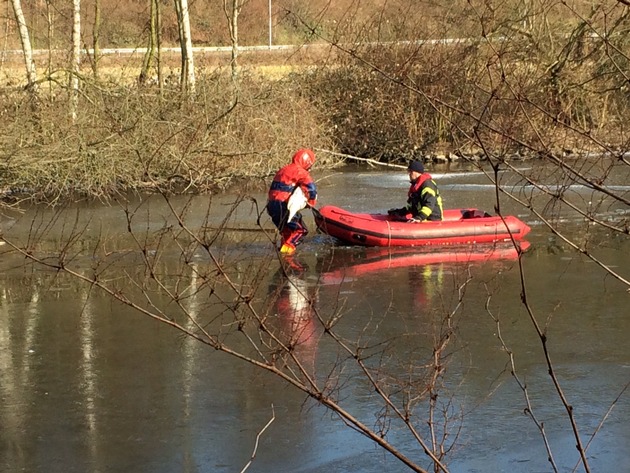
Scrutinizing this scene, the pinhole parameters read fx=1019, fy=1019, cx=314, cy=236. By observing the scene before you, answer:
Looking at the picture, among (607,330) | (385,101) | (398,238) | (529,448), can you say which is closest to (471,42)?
(385,101)

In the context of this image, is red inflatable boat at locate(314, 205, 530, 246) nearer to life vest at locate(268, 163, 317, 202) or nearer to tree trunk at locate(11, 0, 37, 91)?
life vest at locate(268, 163, 317, 202)

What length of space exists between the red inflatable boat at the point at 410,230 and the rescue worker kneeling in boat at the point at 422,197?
0.54 feet

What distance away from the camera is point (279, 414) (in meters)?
7.09

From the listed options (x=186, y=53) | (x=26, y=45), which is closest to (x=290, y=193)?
(x=26, y=45)

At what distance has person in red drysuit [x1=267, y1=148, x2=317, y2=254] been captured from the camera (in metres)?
13.0

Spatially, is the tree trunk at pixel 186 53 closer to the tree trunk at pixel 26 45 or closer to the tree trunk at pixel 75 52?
the tree trunk at pixel 75 52

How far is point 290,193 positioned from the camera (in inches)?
516

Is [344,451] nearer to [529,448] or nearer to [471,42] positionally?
[529,448]

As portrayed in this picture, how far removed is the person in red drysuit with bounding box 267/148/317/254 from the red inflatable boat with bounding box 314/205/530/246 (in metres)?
0.28

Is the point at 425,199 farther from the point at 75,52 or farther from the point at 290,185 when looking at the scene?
the point at 75,52

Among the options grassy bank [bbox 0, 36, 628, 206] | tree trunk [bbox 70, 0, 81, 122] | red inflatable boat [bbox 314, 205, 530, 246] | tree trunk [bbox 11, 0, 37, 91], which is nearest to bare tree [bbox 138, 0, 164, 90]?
grassy bank [bbox 0, 36, 628, 206]

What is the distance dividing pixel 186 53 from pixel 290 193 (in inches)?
336

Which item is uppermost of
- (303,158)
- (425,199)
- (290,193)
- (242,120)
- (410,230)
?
(242,120)

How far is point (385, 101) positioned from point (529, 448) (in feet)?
60.0
